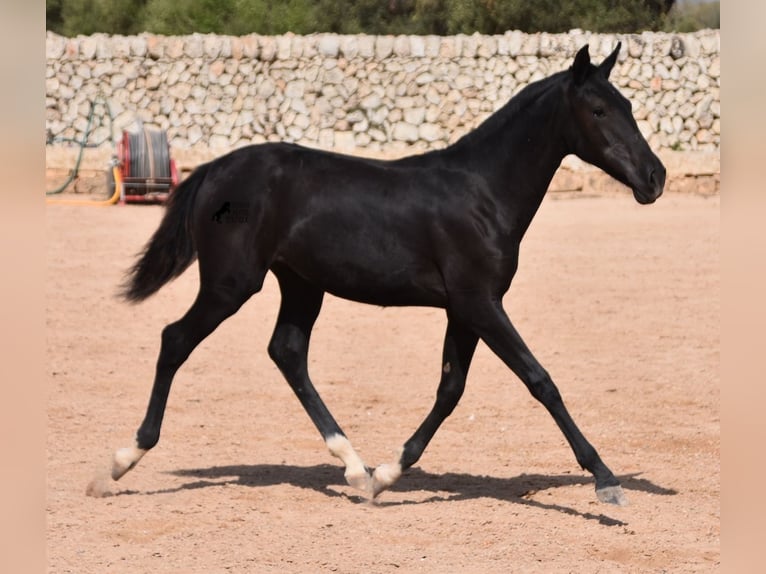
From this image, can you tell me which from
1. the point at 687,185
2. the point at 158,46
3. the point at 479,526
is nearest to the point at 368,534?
the point at 479,526

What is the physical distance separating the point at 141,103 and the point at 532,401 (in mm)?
17178

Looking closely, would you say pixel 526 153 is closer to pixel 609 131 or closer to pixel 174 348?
pixel 609 131

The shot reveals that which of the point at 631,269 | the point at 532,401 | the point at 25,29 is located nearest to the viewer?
the point at 25,29

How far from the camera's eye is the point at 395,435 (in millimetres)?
6781

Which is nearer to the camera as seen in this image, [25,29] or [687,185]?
[25,29]

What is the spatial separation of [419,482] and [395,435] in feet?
3.52

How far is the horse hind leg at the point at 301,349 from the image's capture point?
529cm

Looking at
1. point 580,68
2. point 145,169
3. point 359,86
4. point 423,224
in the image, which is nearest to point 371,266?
point 423,224

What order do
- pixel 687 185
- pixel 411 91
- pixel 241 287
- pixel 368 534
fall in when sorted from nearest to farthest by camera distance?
pixel 368 534
pixel 241 287
pixel 687 185
pixel 411 91

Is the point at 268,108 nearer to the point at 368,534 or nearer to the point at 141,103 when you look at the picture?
the point at 141,103

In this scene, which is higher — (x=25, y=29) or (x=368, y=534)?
(x=25, y=29)

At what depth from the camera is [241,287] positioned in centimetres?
514

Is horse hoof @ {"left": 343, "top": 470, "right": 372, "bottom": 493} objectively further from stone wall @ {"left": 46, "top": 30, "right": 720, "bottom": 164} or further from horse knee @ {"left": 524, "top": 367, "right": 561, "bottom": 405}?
→ stone wall @ {"left": 46, "top": 30, "right": 720, "bottom": 164}

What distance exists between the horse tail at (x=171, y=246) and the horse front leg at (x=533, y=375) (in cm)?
142
